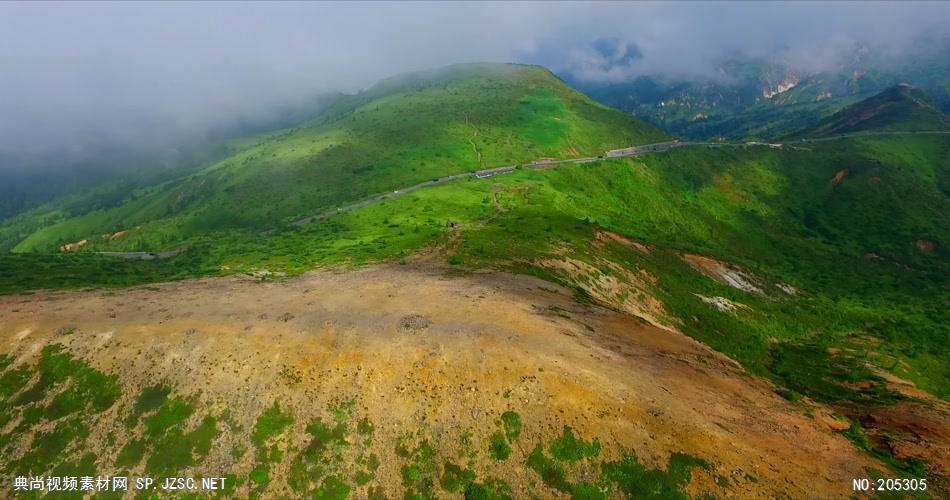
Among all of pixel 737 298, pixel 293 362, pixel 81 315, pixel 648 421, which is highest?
pixel 81 315

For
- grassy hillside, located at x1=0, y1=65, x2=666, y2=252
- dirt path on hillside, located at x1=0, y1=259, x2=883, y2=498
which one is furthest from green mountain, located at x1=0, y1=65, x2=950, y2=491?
dirt path on hillside, located at x1=0, y1=259, x2=883, y2=498

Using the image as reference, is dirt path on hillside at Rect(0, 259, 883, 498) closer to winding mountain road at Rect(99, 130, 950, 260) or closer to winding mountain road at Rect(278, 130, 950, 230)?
winding mountain road at Rect(99, 130, 950, 260)

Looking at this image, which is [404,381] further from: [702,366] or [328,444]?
[702,366]

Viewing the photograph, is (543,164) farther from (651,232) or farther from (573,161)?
(651,232)

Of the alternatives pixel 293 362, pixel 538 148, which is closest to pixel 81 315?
pixel 293 362

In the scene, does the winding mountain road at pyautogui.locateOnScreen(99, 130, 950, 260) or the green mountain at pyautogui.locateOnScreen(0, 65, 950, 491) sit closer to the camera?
the green mountain at pyautogui.locateOnScreen(0, 65, 950, 491)

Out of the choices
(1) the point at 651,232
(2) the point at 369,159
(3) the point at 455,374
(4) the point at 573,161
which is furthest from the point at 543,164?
(3) the point at 455,374

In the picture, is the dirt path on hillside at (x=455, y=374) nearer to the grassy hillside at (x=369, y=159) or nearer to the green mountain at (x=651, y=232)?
the green mountain at (x=651, y=232)

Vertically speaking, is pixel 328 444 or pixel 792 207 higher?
pixel 328 444
